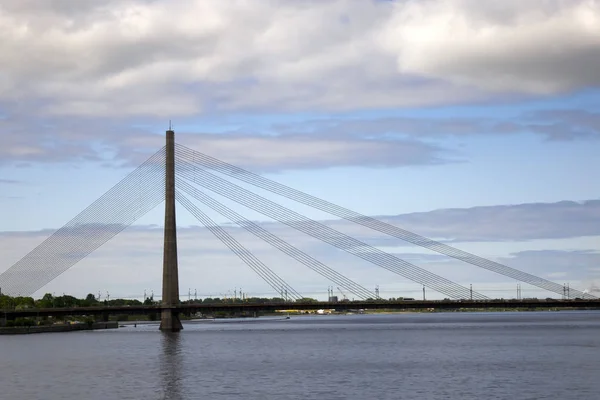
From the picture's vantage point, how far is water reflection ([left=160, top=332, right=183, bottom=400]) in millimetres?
54562

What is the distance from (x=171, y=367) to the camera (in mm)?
72375

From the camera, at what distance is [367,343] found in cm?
10762

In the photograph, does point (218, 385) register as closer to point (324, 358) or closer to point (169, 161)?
point (324, 358)

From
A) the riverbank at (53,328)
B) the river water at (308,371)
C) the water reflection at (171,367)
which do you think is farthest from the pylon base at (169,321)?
the riverbank at (53,328)

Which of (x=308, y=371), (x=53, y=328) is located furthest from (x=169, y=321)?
(x=308, y=371)

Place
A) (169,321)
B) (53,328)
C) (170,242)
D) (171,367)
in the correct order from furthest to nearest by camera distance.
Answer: (53,328), (169,321), (170,242), (171,367)

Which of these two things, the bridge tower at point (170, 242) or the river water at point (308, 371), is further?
the bridge tower at point (170, 242)

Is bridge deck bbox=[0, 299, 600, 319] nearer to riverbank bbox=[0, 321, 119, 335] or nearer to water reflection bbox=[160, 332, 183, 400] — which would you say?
water reflection bbox=[160, 332, 183, 400]

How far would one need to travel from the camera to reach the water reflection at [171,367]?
54.6 metres

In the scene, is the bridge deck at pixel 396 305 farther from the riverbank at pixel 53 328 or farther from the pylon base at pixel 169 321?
the riverbank at pixel 53 328

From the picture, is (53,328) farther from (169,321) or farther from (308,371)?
(308,371)

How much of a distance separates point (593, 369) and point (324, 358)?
2385 centimetres

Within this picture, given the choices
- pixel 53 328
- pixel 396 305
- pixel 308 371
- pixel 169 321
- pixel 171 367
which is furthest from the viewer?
pixel 53 328

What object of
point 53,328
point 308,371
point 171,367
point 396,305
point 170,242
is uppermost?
point 170,242
